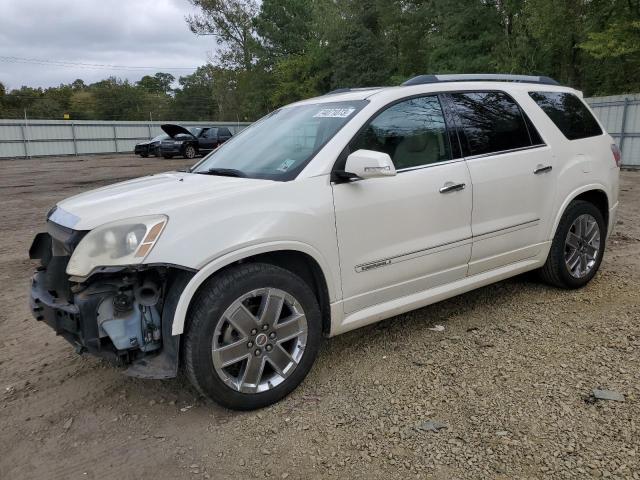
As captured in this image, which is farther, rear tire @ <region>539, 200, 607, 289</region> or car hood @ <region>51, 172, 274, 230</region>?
rear tire @ <region>539, 200, 607, 289</region>

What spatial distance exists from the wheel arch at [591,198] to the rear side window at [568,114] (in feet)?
1.53

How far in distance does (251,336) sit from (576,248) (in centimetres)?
317

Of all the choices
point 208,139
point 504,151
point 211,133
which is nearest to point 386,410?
point 504,151

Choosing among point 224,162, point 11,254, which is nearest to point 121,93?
point 11,254

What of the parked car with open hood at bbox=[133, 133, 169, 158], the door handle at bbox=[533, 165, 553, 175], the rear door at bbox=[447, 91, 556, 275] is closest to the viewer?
the rear door at bbox=[447, 91, 556, 275]

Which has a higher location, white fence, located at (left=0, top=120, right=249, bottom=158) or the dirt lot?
white fence, located at (left=0, top=120, right=249, bottom=158)

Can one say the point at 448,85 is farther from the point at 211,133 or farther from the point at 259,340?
the point at 211,133

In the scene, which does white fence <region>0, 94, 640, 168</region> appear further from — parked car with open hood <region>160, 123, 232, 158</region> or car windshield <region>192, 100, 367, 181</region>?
Result: car windshield <region>192, 100, 367, 181</region>

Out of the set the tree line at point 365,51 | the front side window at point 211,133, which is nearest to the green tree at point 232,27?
the tree line at point 365,51

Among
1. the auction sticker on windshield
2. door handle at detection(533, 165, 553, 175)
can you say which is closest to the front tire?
the auction sticker on windshield

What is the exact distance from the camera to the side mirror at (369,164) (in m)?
2.89

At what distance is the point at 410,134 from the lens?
3471 mm

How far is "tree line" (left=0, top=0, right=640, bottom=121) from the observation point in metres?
21.6

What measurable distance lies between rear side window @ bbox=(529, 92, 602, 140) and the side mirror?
2.08 m
